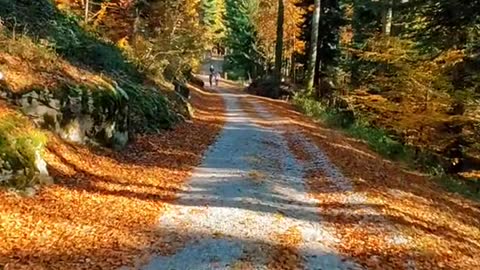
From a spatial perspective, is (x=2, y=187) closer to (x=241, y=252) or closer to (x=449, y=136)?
(x=241, y=252)

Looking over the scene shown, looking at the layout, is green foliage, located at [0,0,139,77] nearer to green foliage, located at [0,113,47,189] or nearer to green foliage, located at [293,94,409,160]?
green foliage, located at [0,113,47,189]

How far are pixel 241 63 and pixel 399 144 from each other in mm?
40768

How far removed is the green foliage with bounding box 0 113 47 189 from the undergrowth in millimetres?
8938

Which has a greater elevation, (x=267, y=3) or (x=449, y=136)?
(x=267, y=3)

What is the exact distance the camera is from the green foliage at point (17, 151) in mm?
7418

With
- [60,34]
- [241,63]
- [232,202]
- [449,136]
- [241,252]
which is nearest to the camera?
[241,252]

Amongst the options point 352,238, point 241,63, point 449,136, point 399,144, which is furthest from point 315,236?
point 241,63

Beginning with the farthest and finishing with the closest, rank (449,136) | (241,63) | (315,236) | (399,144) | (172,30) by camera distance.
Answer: (241,63) → (172,30) → (399,144) → (449,136) → (315,236)

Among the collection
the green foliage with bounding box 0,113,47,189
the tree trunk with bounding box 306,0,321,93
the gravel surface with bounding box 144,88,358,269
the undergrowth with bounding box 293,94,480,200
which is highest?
the tree trunk with bounding box 306,0,321,93

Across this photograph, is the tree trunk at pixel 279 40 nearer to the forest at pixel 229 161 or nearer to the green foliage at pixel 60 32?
the forest at pixel 229 161

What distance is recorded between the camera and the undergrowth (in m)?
12.9

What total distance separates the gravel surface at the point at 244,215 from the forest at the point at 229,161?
0.04 m

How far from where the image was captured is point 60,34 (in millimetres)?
13758

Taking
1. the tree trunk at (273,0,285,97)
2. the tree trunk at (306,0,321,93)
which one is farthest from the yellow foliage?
the tree trunk at (306,0,321,93)
